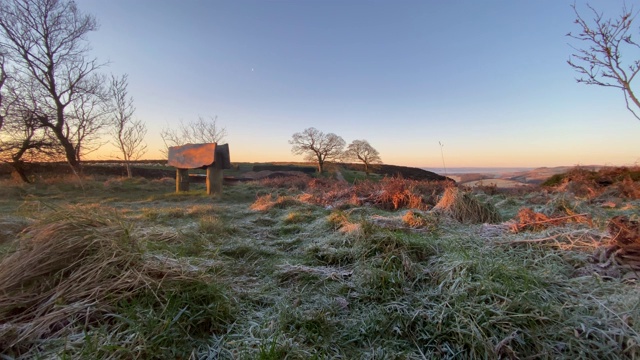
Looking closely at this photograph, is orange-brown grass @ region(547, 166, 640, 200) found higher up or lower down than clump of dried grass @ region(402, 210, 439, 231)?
higher up

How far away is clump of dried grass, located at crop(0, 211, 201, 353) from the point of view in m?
1.52

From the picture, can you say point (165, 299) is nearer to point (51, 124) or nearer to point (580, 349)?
point (580, 349)

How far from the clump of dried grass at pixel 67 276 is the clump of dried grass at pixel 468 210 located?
3899 mm

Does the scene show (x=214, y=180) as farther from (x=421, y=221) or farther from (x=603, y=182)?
(x=603, y=182)

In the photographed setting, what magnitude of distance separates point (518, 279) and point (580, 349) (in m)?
0.58

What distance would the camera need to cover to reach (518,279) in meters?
2.00

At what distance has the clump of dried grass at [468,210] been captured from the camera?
4395 millimetres

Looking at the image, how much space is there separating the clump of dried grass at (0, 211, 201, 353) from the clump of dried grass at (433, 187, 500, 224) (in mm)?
3899

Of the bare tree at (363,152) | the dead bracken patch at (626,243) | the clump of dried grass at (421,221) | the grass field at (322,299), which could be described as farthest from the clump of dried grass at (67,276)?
the bare tree at (363,152)

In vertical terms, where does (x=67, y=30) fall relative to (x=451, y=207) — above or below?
above

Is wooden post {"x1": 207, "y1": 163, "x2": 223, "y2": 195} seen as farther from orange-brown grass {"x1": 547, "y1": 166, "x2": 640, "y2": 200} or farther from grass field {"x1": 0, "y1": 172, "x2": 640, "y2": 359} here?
orange-brown grass {"x1": 547, "y1": 166, "x2": 640, "y2": 200}

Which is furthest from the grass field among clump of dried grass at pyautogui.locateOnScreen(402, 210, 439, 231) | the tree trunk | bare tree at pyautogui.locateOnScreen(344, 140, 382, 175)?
bare tree at pyautogui.locateOnScreen(344, 140, 382, 175)

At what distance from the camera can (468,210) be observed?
449 centimetres

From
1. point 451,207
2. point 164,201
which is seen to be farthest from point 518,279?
point 164,201
